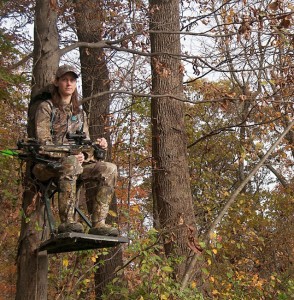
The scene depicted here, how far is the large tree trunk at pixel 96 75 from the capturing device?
39.0 ft

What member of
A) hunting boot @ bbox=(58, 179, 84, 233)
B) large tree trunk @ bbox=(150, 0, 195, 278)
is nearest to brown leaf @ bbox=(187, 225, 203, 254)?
large tree trunk @ bbox=(150, 0, 195, 278)

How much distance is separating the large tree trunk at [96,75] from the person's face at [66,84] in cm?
458

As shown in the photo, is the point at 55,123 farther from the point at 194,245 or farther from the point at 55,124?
the point at 194,245

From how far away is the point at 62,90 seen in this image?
6.93 meters

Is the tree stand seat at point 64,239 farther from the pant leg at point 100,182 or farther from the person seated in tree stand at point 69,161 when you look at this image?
the pant leg at point 100,182

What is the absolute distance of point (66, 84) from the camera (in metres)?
6.88

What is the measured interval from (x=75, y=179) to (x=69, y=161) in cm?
23

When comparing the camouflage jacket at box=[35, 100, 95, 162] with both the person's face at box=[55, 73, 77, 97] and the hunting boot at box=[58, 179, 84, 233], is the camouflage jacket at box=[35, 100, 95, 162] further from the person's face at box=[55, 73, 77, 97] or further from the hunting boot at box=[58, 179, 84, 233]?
the hunting boot at box=[58, 179, 84, 233]

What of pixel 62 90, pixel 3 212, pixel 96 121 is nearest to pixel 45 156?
pixel 62 90

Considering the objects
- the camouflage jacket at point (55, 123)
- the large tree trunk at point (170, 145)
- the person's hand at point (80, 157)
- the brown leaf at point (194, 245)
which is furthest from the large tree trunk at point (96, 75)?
the person's hand at point (80, 157)

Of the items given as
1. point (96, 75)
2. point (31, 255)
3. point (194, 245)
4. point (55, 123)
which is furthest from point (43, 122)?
point (96, 75)

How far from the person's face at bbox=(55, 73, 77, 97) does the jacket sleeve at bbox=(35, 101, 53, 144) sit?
215 millimetres

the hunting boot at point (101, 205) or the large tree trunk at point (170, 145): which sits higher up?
the large tree trunk at point (170, 145)

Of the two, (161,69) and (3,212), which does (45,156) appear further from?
(3,212)
